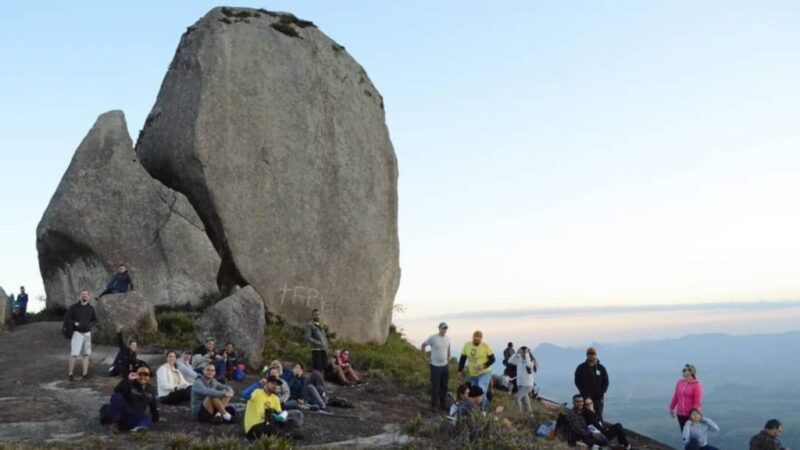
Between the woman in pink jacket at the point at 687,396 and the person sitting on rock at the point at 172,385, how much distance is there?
11.2 metres

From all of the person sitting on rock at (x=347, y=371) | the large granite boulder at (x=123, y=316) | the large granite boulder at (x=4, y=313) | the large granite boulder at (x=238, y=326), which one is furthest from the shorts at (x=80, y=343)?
the large granite boulder at (x=4, y=313)

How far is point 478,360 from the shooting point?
20234 millimetres

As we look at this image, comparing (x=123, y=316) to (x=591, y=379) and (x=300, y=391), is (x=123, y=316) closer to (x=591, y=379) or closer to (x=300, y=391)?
(x=300, y=391)

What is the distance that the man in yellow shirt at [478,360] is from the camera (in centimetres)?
2023

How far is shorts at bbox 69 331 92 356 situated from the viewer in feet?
65.3

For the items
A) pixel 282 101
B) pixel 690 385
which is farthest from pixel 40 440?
pixel 282 101

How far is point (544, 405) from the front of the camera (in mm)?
27406

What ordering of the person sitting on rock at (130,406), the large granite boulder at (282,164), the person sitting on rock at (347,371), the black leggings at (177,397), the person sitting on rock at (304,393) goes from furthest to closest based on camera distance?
the large granite boulder at (282,164), the person sitting on rock at (347,371), the person sitting on rock at (304,393), the black leggings at (177,397), the person sitting on rock at (130,406)

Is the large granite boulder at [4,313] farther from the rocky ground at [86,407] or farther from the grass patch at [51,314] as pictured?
the rocky ground at [86,407]

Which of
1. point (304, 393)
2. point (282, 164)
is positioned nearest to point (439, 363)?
point (304, 393)

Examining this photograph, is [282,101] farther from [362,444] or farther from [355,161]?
[362,444]

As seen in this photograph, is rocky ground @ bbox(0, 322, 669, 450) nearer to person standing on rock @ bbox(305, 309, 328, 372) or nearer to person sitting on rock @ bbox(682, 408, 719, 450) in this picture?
person standing on rock @ bbox(305, 309, 328, 372)

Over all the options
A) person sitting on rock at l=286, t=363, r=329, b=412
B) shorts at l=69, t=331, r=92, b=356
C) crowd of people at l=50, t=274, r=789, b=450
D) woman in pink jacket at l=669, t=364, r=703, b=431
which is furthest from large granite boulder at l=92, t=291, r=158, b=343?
woman in pink jacket at l=669, t=364, r=703, b=431

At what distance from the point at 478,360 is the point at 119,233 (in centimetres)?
1421
